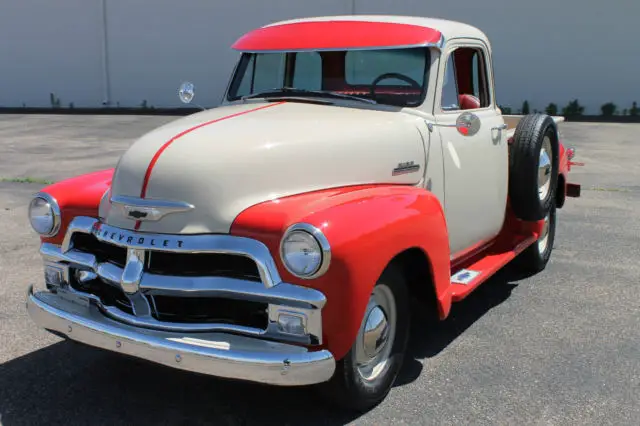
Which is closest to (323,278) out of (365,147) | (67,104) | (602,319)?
(365,147)

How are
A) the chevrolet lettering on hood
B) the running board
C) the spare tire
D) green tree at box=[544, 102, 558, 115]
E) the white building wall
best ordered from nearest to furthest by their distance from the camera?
the chevrolet lettering on hood
the running board
the spare tire
the white building wall
green tree at box=[544, 102, 558, 115]

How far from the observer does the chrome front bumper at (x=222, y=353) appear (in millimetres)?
2729

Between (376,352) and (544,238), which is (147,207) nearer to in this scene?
(376,352)

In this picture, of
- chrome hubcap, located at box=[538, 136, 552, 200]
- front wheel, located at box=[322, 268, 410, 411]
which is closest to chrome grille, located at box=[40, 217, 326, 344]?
front wheel, located at box=[322, 268, 410, 411]

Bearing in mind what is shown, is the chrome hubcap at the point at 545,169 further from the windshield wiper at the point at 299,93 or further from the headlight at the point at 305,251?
the headlight at the point at 305,251

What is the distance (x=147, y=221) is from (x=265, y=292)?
652 mm

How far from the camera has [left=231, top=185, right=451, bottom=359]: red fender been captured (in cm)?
282

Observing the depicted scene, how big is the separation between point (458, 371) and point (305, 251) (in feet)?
4.49

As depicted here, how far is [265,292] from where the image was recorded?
9.14ft

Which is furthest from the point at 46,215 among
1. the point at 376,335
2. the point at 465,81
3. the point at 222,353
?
the point at 465,81

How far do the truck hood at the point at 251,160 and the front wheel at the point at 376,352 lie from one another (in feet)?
1.89

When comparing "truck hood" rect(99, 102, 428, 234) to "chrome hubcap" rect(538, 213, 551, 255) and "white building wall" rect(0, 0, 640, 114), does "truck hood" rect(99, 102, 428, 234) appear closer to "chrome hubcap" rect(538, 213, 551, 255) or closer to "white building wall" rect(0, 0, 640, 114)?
"chrome hubcap" rect(538, 213, 551, 255)

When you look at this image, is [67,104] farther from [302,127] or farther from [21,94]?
[302,127]

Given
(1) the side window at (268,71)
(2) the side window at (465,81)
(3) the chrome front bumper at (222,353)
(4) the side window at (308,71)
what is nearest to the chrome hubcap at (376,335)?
(3) the chrome front bumper at (222,353)
